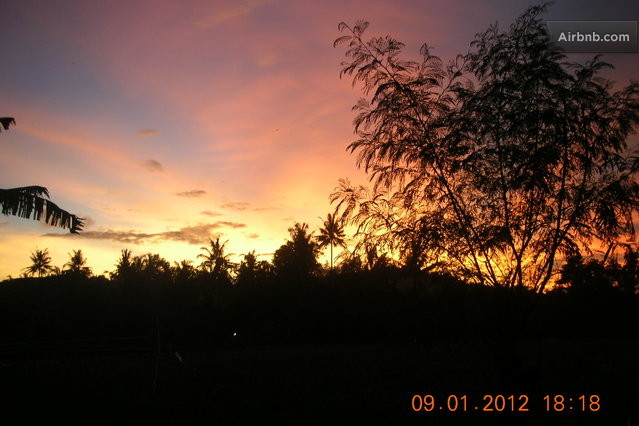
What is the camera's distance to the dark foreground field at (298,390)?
7934 mm

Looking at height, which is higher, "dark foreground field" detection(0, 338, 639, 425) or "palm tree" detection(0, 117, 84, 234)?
"palm tree" detection(0, 117, 84, 234)

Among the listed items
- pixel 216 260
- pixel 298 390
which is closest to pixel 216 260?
pixel 216 260

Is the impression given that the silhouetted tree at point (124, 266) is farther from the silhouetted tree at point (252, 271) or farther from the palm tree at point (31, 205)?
the palm tree at point (31, 205)

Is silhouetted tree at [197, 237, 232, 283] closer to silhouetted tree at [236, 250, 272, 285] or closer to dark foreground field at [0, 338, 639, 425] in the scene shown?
silhouetted tree at [236, 250, 272, 285]

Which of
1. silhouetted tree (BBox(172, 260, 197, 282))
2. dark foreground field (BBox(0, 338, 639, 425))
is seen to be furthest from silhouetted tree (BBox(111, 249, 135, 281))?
dark foreground field (BBox(0, 338, 639, 425))

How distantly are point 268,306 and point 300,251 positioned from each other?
21.3ft

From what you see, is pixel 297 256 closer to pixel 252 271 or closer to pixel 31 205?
pixel 252 271
